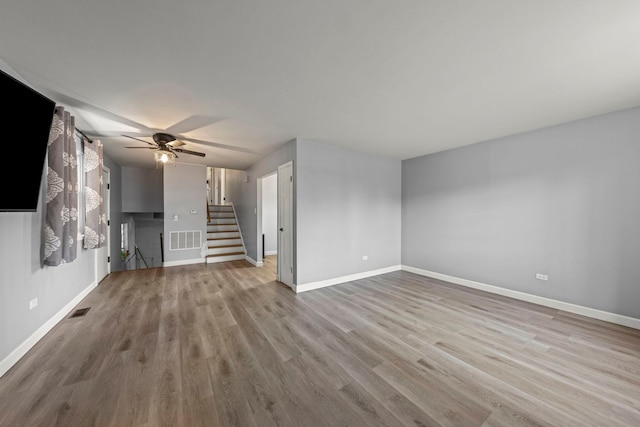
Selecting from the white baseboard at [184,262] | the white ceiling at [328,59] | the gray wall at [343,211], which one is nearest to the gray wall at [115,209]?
the white baseboard at [184,262]

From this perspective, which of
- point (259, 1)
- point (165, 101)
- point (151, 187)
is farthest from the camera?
point (151, 187)

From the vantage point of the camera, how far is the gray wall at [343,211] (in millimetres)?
3918

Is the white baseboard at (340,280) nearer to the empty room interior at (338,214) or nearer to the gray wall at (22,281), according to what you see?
the empty room interior at (338,214)

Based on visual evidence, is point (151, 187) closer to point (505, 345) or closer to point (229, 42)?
point (229, 42)

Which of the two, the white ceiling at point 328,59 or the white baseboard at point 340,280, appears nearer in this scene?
the white ceiling at point 328,59

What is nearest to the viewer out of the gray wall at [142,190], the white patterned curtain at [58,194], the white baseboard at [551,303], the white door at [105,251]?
the white patterned curtain at [58,194]

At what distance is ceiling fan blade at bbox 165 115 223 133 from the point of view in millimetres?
2963

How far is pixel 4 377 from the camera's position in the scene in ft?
5.90

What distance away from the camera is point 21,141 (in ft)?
5.65

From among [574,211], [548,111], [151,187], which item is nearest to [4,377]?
[151,187]

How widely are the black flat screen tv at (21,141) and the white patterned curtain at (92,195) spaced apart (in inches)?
71.7

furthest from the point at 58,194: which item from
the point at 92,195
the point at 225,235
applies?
the point at 225,235

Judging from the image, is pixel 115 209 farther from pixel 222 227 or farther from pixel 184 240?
pixel 222 227

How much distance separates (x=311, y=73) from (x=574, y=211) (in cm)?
393
